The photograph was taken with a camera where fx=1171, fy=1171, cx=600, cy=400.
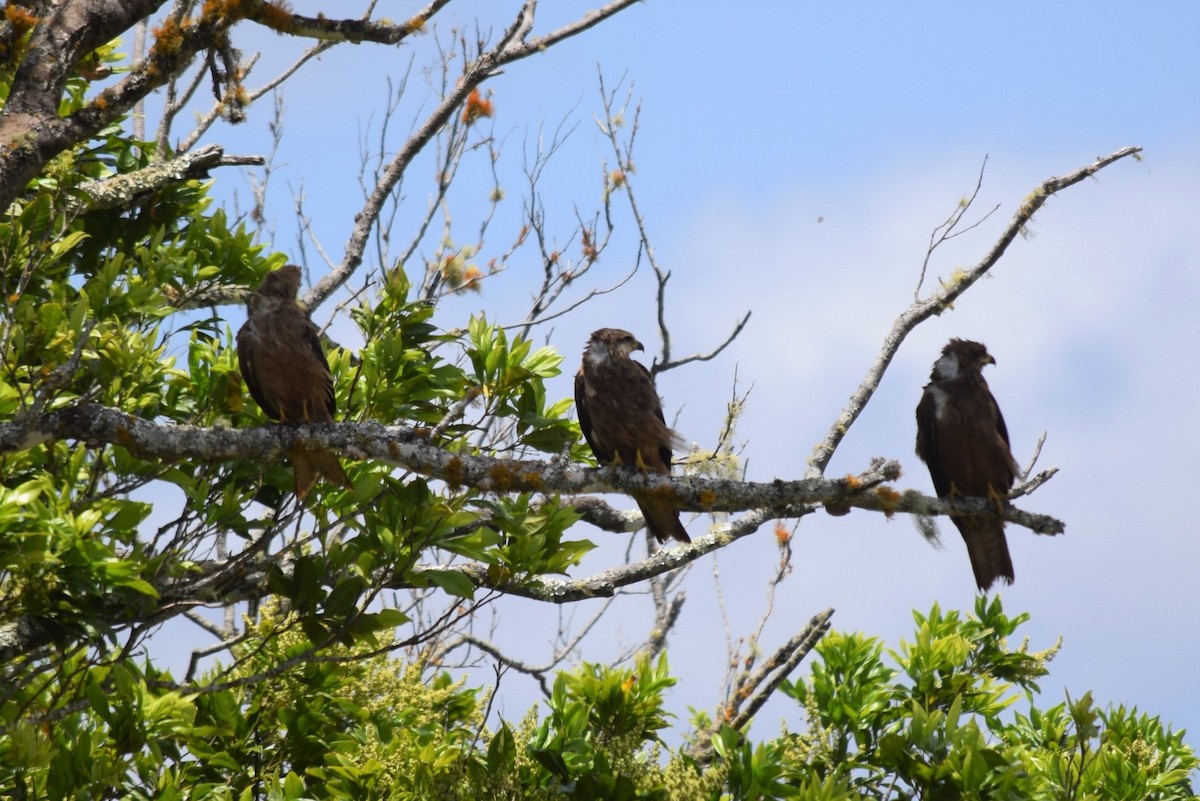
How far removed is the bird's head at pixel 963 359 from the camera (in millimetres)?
6281

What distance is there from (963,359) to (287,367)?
3.55 meters

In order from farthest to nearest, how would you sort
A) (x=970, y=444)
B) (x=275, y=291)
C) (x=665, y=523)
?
(x=970, y=444) → (x=665, y=523) → (x=275, y=291)

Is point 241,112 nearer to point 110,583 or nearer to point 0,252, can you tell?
point 0,252

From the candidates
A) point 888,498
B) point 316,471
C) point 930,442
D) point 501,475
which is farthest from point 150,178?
point 930,442

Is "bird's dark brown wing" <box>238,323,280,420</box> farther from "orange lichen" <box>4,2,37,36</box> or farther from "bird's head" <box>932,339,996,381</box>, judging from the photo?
"bird's head" <box>932,339,996,381</box>

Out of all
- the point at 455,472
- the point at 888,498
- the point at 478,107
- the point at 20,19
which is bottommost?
the point at 455,472

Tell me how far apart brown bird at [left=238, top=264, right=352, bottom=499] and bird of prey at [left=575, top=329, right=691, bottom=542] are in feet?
4.23

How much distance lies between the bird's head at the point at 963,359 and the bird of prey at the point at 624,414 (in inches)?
64.2

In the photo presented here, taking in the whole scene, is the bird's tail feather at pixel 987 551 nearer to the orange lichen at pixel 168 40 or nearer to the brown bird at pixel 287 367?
the brown bird at pixel 287 367

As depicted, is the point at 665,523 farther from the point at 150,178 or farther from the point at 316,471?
the point at 150,178

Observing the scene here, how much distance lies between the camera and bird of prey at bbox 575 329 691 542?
554 centimetres

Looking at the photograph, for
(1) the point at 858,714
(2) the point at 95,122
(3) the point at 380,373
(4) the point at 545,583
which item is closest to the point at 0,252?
(2) the point at 95,122

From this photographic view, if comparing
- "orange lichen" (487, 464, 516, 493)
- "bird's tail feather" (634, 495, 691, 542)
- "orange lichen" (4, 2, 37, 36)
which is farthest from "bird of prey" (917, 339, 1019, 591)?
"orange lichen" (4, 2, 37, 36)

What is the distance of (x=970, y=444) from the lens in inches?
233
